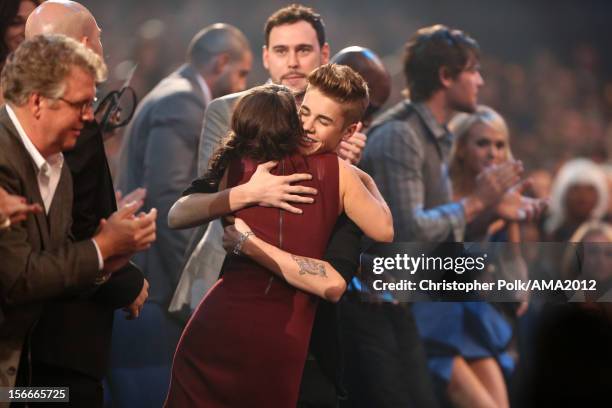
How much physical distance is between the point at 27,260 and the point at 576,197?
4.18 meters

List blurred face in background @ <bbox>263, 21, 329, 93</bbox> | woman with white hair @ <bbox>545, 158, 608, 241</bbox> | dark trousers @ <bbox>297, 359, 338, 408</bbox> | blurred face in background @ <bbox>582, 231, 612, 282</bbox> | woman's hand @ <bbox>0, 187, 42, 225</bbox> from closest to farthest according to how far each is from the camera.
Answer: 1. woman's hand @ <bbox>0, 187, 42, 225</bbox>
2. dark trousers @ <bbox>297, 359, 338, 408</bbox>
3. blurred face in background @ <bbox>263, 21, 329, 93</bbox>
4. blurred face in background @ <bbox>582, 231, 612, 282</bbox>
5. woman with white hair @ <bbox>545, 158, 608, 241</bbox>

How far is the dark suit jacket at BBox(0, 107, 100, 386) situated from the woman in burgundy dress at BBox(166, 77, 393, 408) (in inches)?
20.1

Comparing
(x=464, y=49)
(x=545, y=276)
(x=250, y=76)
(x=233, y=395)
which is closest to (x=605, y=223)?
(x=545, y=276)

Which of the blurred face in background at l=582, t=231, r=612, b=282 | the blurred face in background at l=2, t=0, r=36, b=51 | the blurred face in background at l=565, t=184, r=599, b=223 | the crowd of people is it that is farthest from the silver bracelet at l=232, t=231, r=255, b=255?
the blurred face in background at l=565, t=184, r=599, b=223

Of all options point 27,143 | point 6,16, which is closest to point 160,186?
point 6,16

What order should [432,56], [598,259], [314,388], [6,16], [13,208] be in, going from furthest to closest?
[598,259] < [432,56] < [6,16] < [314,388] < [13,208]

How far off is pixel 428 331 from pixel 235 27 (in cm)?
190

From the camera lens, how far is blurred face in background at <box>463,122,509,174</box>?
15.6 ft

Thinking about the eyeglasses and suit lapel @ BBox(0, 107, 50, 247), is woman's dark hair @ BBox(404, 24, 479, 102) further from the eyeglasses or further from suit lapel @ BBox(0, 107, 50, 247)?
suit lapel @ BBox(0, 107, 50, 247)

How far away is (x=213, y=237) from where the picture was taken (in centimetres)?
365

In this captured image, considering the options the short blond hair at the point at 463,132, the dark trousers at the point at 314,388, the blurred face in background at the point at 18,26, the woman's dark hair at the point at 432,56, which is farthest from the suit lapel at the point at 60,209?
the short blond hair at the point at 463,132

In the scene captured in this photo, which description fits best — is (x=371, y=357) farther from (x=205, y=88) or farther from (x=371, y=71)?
(x=205, y=88)

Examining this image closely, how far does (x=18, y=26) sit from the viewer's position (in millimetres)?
3607

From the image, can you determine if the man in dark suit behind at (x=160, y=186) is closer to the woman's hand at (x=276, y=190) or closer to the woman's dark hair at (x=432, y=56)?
the woman's dark hair at (x=432, y=56)
